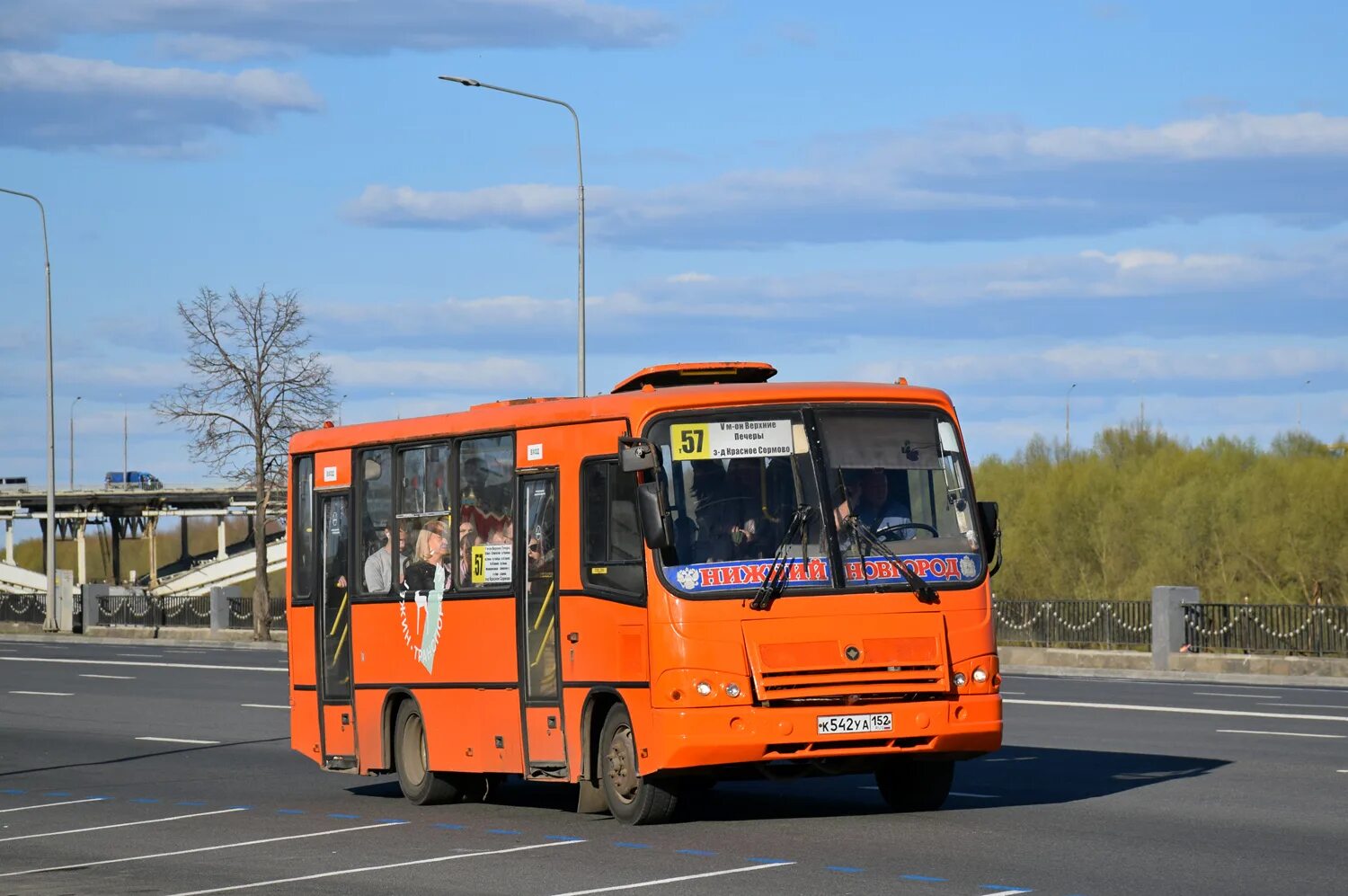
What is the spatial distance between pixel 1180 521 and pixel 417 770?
42.2 meters

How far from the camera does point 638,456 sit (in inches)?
519

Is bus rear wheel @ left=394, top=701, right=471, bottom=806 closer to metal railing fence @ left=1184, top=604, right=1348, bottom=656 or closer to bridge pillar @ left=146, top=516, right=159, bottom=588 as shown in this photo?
metal railing fence @ left=1184, top=604, right=1348, bottom=656

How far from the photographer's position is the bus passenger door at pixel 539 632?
46.9 ft

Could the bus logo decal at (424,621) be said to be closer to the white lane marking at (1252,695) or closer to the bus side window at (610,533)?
the bus side window at (610,533)

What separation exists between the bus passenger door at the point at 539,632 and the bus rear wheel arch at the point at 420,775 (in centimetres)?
163

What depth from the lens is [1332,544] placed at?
52.3m

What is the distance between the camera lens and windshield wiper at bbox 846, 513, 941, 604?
43.6 feet

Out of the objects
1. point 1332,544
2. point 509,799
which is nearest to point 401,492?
point 509,799

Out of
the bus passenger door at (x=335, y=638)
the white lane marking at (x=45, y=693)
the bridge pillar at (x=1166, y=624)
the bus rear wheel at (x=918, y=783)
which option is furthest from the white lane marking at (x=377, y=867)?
the bridge pillar at (x=1166, y=624)

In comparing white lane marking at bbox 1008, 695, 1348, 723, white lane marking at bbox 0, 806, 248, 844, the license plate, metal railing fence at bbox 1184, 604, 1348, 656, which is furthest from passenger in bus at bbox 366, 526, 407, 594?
metal railing fence at bbox 1184, 604, 1348, 656

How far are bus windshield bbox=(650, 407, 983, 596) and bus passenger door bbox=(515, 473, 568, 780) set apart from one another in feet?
4.69

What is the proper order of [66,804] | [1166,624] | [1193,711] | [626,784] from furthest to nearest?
[1166,624]
[1193,711]
[66,804]
[626,784]

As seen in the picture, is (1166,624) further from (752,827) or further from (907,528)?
(752,827)

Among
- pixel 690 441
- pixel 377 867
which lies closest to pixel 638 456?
pixel 690 441
